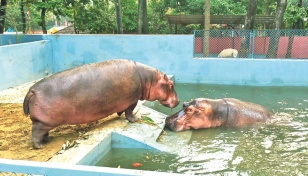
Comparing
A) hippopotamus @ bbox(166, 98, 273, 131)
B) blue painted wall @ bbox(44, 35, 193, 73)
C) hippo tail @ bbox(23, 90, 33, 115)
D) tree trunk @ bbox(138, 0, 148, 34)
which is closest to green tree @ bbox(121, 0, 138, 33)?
tree trunk @ bbox(138, 0, 148, 34)

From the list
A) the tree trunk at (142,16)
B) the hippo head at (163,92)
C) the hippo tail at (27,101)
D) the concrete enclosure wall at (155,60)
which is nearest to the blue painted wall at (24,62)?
the concrete enclosure wall at (155,60)

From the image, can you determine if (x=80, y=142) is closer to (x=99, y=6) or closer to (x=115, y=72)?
(x=115, y=72)

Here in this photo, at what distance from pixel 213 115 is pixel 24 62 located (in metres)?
6.95

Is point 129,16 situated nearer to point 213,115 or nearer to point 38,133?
point 213,115

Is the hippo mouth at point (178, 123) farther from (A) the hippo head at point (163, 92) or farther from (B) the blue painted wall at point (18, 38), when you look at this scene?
(B) the blue painted wall at point (18, 38)

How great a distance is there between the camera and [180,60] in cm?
1222

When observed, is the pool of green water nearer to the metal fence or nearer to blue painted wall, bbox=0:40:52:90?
the metal fence

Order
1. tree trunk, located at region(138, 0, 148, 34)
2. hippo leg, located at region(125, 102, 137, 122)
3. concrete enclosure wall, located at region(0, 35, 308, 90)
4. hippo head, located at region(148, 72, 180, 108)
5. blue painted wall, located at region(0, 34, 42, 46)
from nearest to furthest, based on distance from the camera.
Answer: hippo leg, located at region(125, 102, 137, 122)
hippo head, located at region(148, 72, 180, 108)
concrete enclosure wall, located at region(0, 35, 308, 90)
blue painted wall, located at region(0, 34, 42, 46)
tree trunk, located at region(138, 0, 148, 34)

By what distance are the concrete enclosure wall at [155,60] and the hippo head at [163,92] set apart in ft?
17.3

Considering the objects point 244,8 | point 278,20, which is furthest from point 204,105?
point 244,8

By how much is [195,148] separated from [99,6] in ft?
53.6

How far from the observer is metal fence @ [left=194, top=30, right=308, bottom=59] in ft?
41.9

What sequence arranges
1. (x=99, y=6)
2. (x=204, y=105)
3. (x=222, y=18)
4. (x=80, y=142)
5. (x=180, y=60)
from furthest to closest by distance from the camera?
(x=99, y=6) → (x=222, y=18) → (x=180, y=60) → (x=204, y=105) → (x=80, y=142)

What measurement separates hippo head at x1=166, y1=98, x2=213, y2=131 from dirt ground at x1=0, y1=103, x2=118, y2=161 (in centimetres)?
142
